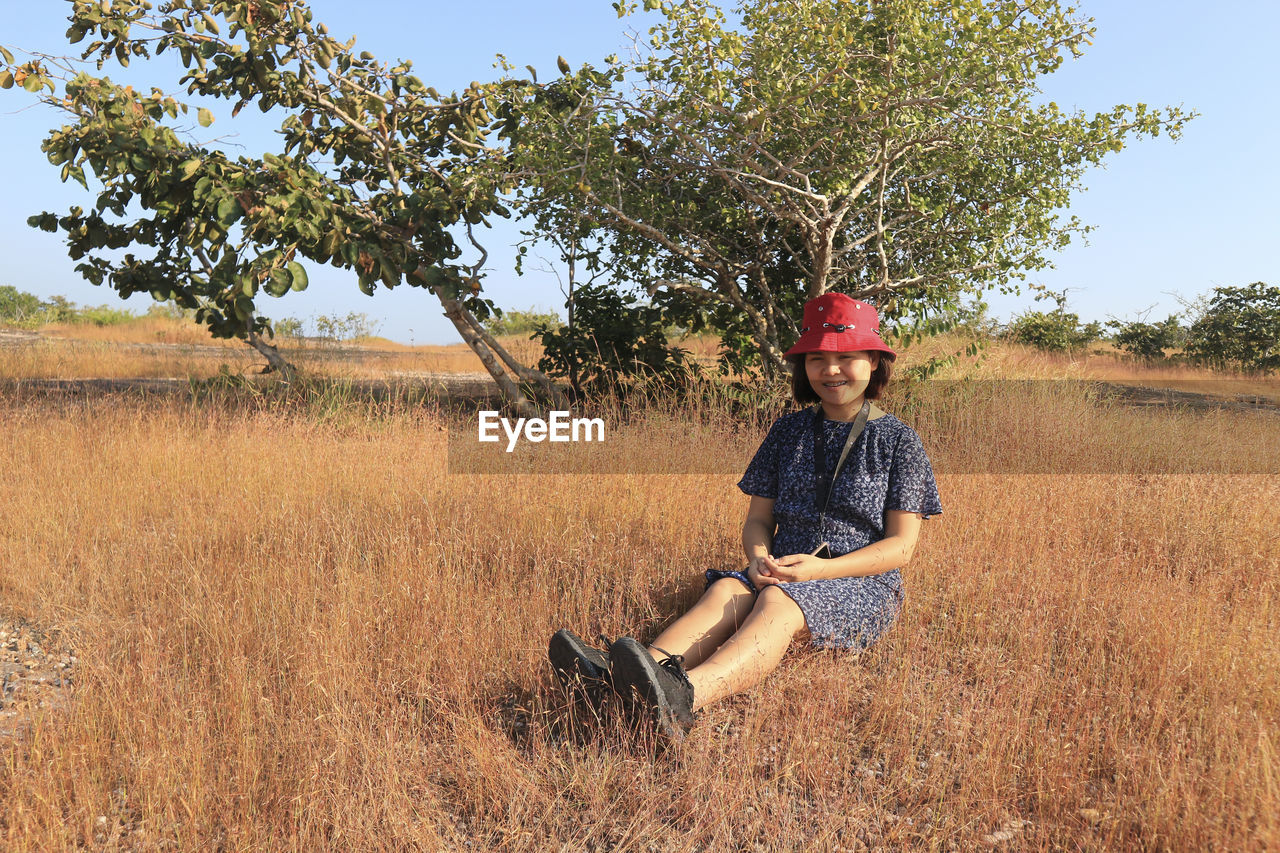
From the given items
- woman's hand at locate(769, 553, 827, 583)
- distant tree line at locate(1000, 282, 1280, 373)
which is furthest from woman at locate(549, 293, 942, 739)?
distant tree line at locate(1000, 282, 1280, 373)

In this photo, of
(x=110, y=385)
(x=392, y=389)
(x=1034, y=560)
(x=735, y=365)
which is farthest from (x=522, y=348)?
(x=1034, y=560)

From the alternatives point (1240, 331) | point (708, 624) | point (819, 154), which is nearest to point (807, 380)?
point (708, 624)

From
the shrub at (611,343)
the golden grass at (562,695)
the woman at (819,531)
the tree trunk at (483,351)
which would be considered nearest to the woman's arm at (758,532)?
the woman at (819,531)

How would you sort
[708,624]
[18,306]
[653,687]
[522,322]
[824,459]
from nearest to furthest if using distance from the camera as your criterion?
[653,687]
[708,624]
[824,459]
[522,322]
[18,306]

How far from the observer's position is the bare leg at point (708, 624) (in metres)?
2.93

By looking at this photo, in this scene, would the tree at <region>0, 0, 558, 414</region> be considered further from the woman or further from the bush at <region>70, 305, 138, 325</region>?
the bush at <region>70, 305, 138, 325</region>

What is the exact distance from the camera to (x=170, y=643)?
136 inches

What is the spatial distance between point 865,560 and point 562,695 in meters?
1.15

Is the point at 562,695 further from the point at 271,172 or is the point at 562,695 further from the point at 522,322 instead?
the point at 522,322

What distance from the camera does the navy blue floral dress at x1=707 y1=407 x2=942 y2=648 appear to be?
3.15 metres

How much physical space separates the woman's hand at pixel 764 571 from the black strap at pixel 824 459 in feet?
0.98

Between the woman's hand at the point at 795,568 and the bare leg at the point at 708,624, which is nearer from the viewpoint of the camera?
the bare leg at the point at 708,624

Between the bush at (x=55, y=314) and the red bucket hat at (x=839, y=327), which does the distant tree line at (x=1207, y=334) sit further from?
the bush at (x=55, y=314)

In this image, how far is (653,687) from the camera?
2.56 meters
